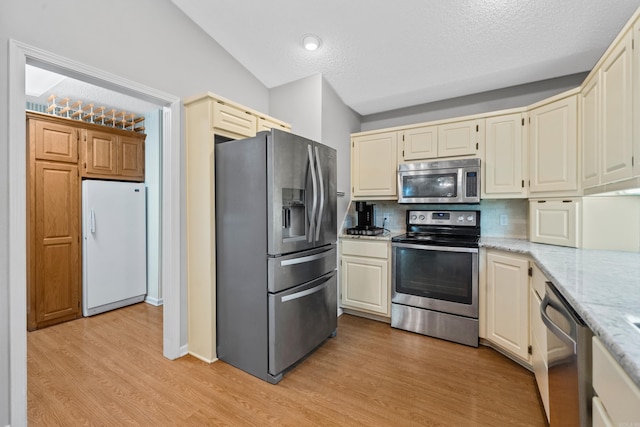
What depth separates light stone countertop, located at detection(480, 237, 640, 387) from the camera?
0.66m

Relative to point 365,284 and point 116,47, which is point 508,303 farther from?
point 116,47

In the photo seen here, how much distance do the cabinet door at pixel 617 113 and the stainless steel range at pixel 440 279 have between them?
108 centimetres

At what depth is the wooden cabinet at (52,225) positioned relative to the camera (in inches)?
113

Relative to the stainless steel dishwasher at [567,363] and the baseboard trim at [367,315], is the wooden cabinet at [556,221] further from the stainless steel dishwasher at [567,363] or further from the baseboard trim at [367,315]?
the baseboard trim at [367,315]

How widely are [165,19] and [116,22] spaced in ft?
1.35

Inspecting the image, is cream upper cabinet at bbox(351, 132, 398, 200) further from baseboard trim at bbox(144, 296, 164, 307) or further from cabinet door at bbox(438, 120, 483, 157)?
baseboard trim at bbox(144, 296, 164, 307)

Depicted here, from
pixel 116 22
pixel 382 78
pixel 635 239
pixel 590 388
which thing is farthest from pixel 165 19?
pixel 635 239

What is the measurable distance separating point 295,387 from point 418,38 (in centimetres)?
295

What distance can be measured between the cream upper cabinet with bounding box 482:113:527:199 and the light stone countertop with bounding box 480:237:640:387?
0.79 m

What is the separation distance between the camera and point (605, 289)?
106 cm

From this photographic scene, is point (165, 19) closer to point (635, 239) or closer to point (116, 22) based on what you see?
point (116, 22)

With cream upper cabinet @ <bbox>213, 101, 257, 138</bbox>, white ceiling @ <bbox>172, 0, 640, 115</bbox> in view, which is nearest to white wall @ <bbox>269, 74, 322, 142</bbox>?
white ceiling @ <bbox>172, 0, 640, 115</bbox>

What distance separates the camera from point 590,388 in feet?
2.89

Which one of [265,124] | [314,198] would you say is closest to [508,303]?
[314,198]
